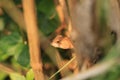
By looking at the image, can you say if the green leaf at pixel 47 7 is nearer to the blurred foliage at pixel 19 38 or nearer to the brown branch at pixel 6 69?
the blurred foliage at pixel 19 38

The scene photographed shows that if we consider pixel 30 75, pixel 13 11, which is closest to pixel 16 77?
pixel 30 75

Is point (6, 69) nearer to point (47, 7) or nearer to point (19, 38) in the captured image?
point (19, 38)

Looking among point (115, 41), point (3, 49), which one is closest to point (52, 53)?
point (3, 49)

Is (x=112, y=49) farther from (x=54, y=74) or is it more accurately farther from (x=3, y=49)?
(x=3, y=49)

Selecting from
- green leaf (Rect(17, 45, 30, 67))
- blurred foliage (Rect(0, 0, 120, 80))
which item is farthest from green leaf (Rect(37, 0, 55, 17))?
green leaf (Rect(17, 45, 30, 67))

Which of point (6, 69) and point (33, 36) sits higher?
point (33, 36)

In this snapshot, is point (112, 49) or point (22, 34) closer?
point (112, 49)
